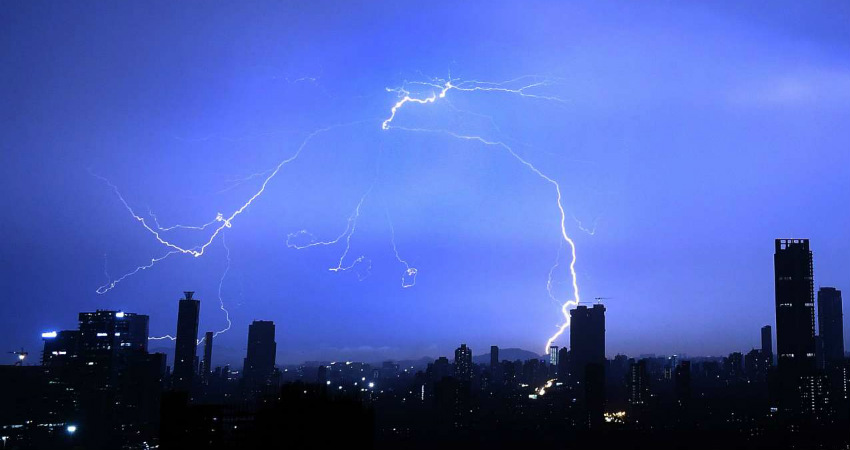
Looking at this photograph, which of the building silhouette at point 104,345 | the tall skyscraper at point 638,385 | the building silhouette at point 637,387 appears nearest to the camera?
the building silhouette at point 104,345

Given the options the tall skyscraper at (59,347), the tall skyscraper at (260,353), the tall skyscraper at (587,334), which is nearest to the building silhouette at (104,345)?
the tall skyscraper at (59,347)

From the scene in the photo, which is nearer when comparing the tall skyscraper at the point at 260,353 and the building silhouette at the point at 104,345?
the building silhouette at the point at 104,345

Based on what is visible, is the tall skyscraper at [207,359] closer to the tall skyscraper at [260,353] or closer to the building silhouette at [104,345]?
the tall skyscraper at [260,353]

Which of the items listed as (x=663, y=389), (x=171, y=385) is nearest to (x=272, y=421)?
(x=171, y=385)

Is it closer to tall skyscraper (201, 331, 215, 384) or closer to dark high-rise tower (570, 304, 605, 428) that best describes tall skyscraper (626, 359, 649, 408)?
dark high-rise tower (570, 304, 605, 428)

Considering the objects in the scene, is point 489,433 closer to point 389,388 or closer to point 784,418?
point 784,418

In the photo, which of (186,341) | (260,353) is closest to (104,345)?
(186,341)

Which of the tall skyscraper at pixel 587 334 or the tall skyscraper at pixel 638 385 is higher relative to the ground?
the tall skyscraper at pixel 587 334
